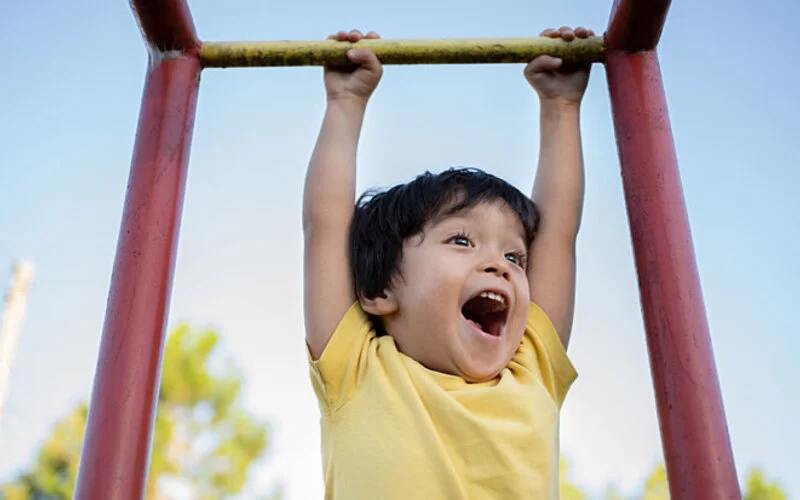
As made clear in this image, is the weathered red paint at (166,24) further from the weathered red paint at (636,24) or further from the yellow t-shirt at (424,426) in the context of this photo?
the weathered red paint at (636,24)

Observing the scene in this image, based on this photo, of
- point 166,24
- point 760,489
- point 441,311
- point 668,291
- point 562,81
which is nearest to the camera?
point 668,291

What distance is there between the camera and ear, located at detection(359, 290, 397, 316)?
131 cm

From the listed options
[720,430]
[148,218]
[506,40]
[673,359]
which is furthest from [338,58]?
[720,430]

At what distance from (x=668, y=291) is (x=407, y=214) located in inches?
18.0

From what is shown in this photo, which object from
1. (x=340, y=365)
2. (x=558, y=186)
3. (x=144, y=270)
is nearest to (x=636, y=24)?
(x=558, y=186)

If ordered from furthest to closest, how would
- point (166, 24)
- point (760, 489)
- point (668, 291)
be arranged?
point (760, 489) → point (166, 24) → point (668, 291)

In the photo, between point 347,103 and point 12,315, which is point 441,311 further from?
point 12,315

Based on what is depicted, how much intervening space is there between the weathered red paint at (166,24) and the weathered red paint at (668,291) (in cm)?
70

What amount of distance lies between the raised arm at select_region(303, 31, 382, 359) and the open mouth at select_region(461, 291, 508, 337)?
0.64 ft

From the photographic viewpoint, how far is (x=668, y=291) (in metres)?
1.10

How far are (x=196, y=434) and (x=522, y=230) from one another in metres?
8.46

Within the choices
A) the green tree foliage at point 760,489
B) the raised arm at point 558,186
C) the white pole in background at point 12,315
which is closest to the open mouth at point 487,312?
the raised arm at point 558,186

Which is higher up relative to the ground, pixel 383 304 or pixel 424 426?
pixel 383 304

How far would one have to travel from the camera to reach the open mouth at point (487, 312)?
125 centimetres
